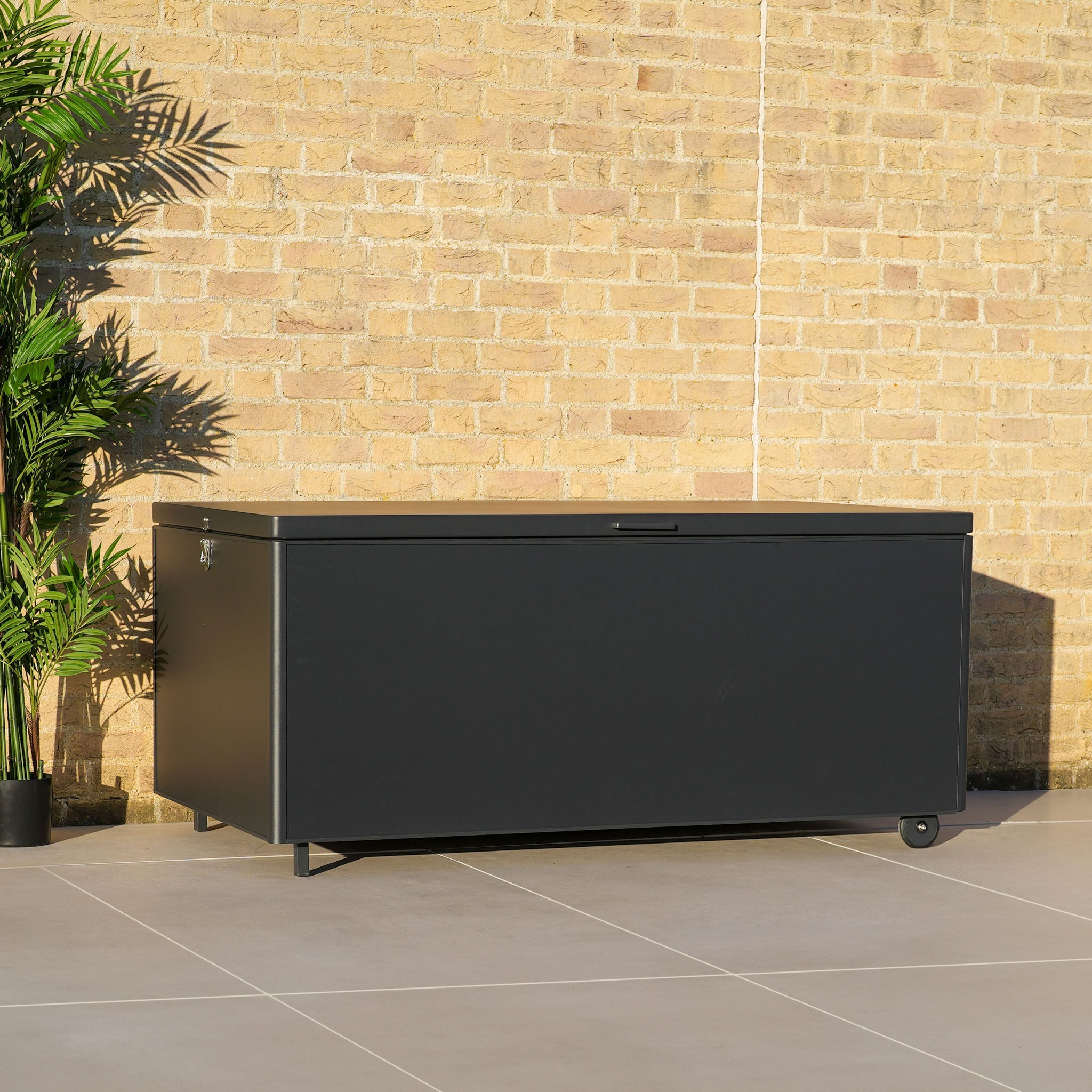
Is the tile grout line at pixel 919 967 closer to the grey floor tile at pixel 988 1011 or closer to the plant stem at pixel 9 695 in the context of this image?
the grey floor tile at pixel 988 1011

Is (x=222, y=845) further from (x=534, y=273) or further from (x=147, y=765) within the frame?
(x=534, y=273)

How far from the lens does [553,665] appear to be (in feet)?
16.0

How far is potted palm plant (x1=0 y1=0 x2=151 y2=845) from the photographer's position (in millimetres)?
4922

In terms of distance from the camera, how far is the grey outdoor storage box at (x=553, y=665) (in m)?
4.68

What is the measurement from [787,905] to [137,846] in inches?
71.9

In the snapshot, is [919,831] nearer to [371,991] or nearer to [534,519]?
[534,519]

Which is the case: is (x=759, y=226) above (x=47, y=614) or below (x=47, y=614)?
above

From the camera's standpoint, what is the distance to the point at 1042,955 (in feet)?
13.5

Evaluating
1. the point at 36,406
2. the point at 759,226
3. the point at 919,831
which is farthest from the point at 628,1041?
the point at 759,226

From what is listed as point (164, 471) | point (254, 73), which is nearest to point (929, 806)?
point (164, 471)

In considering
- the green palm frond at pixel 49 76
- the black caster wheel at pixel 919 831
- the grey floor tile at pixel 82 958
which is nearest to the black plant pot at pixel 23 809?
the grey floor tile at pixel 82 958

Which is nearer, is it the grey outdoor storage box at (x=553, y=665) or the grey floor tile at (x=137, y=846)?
the grey outdoor storage box at (x=553, y=665)

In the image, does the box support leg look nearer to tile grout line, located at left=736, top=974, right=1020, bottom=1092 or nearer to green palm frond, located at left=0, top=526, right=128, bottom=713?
green palm frond, located at left=0, top=526, right=128, bottom=713

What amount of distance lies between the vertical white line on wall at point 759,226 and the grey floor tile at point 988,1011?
97.1 inches
